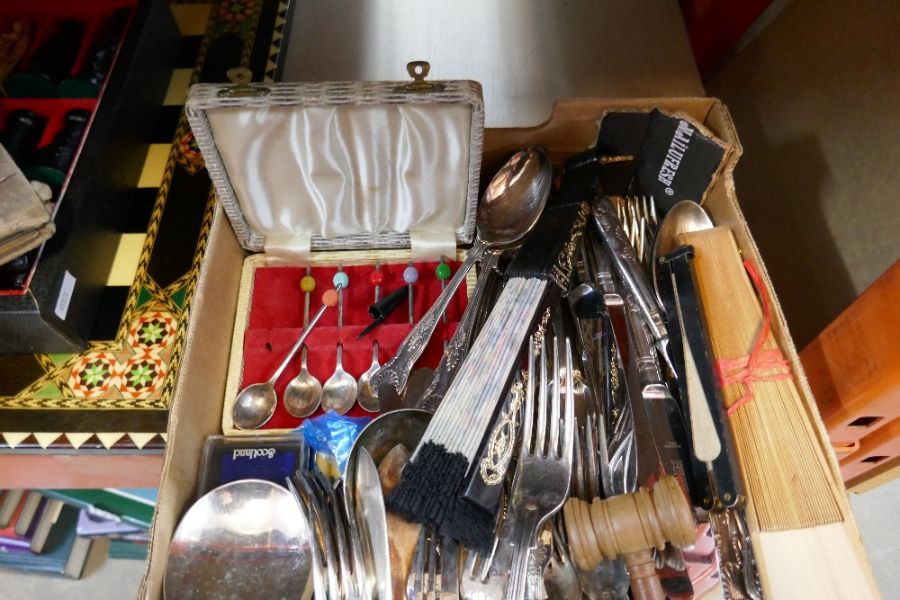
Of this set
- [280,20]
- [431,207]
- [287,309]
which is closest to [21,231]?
[287,309]

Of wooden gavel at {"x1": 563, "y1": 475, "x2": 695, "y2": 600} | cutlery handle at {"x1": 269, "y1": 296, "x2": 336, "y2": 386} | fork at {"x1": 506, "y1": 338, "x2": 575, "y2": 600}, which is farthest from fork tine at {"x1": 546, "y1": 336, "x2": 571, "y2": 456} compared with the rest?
cutlery handle at {"x1": 269, "y1": 296, "x2": 336, "y2": 386}

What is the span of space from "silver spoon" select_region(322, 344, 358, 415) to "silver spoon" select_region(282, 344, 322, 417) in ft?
0.05

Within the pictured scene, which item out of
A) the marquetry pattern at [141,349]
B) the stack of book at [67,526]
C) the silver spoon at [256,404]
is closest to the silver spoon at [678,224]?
the silver spoon at [256,404]

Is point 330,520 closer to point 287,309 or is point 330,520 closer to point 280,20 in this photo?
point 287,309

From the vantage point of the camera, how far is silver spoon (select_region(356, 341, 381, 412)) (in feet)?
3.36

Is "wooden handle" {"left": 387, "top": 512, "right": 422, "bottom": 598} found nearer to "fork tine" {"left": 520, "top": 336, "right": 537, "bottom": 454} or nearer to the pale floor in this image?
"fork tine" {"left": 520, "top": 336, "right": 537, "bottom": 454}

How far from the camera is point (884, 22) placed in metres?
1.16

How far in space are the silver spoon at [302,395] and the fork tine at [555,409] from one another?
419mm

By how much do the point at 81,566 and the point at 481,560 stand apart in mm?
1467

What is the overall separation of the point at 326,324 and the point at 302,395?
0.50 feet

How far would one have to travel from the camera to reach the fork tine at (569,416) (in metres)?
0.83

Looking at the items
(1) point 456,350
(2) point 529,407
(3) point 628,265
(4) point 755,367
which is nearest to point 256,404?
(1) point 456,350

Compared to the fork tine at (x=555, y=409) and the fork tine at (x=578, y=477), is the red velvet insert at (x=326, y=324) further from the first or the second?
the fork tine at (x=578, y=477)

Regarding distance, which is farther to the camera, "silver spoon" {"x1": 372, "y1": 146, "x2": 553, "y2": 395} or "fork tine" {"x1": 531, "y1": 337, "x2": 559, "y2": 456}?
"silver spoon" {"x1": 372, "y1": 146, "x2": 553, "y2": 395}
